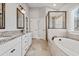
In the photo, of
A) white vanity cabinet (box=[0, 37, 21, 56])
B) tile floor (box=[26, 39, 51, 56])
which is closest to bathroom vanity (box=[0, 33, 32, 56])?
white vanity cabinet (box=[0, 37, 21, 56])

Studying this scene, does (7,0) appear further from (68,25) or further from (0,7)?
→ (68,25)

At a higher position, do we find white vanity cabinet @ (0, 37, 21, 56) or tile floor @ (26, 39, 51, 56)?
white vanity cabinet @ (0, 37, 21, 56)

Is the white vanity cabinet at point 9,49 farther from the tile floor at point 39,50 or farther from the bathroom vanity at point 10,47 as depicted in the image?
the tile floor at point 39,50

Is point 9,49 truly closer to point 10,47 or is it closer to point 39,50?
point 10,47

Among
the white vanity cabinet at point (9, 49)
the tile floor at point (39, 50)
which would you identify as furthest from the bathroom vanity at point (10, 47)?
the tile floor at point (39, 50)

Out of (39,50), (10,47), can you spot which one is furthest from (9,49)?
(39,50)

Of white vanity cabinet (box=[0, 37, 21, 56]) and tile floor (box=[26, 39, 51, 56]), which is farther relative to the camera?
tile floor (box=[26, 39, 51, 56])

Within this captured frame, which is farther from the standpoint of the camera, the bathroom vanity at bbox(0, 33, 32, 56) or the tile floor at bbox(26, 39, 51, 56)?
the tile floor at bbox(26, 39, 51, 56)

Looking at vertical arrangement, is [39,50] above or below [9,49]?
below

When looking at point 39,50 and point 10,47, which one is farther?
point 39,50

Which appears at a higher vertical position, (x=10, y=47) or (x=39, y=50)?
(x=10, y=47)

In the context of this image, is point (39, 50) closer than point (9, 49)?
No

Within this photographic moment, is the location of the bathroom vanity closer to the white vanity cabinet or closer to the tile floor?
the white vanity cabinet

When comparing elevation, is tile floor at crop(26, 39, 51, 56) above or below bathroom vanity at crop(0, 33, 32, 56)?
below
